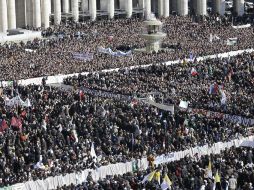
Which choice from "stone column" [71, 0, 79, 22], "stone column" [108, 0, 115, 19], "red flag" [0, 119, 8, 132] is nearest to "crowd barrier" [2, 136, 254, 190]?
"red flag" [0, 119, 8, 132]

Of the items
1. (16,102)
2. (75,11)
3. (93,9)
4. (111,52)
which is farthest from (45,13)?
(16,102)

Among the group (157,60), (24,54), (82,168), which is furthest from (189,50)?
(82,168)

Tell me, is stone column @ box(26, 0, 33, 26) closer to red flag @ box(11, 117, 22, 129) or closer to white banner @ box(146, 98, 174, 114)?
white banner @ box(146, 98, 174, 114)

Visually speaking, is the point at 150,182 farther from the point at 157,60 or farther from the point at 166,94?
the point at 157,60

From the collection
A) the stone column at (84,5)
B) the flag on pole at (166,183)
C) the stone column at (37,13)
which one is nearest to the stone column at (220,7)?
the stone column at (84,5)

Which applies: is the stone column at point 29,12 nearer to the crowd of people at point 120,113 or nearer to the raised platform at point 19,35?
the raised platform at point 19,35
